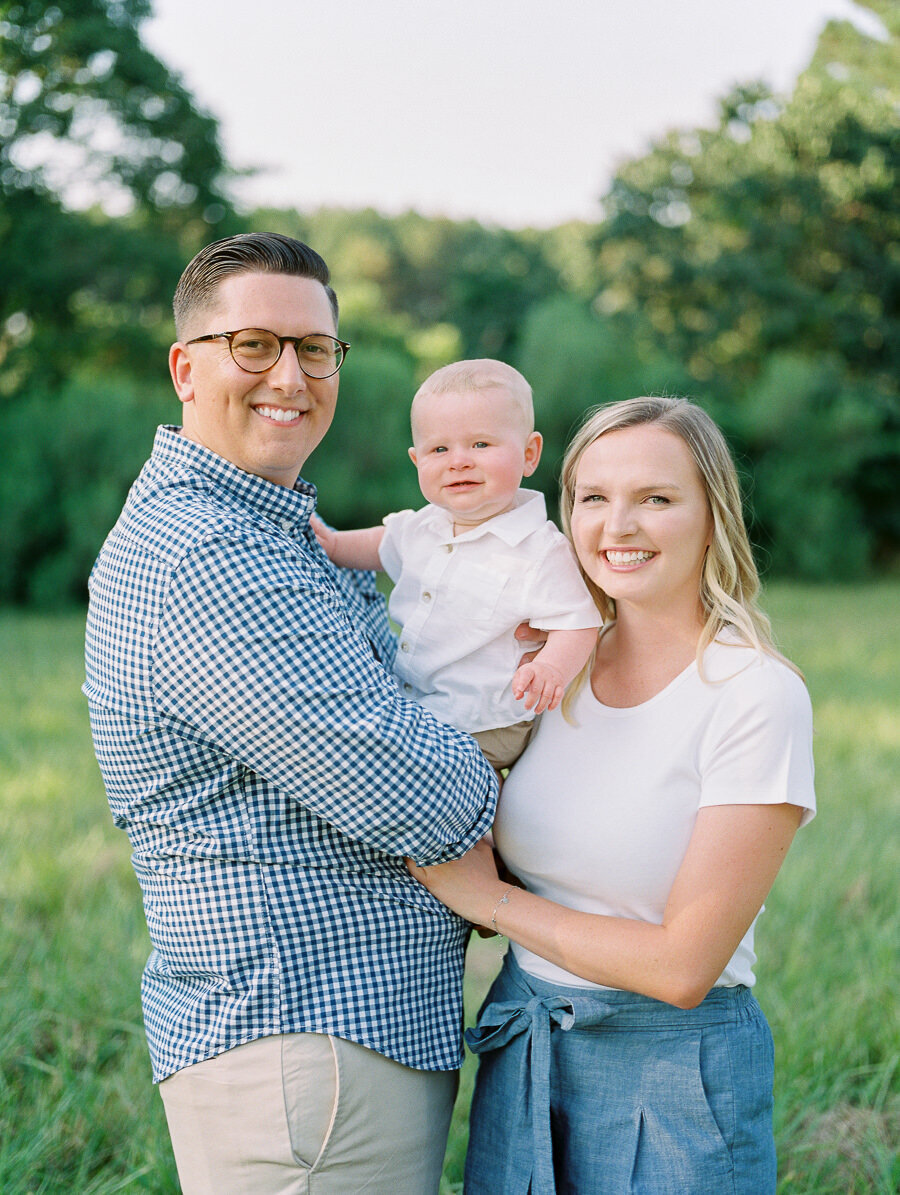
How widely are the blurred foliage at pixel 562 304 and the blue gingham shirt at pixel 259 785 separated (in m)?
8.90

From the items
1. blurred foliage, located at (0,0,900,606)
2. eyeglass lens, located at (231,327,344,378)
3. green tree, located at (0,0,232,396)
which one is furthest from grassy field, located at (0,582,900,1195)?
green tree, located at (0,0,232,396)

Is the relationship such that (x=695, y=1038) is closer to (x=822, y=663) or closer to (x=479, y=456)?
(x=479, y=456)

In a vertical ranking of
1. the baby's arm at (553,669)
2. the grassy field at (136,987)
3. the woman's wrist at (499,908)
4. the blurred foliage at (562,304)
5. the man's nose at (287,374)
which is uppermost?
the blurred foliage at (562,304)

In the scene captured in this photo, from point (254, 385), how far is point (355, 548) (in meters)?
0.57

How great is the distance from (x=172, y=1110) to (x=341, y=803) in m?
0.66

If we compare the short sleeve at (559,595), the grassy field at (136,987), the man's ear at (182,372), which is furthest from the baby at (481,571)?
the grassy field at (136,987)

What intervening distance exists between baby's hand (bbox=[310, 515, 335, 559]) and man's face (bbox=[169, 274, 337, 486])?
44cm

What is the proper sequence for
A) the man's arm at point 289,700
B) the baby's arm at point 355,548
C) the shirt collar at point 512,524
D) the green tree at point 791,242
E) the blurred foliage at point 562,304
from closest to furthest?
the man's arm at point 289,700
the shirt collar at point 512,524
the baby's arm at point 355,548
the blurred foliage at point 562,304
the green tree at point 791,242

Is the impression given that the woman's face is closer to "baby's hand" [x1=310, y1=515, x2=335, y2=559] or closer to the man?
the man

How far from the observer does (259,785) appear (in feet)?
5.58

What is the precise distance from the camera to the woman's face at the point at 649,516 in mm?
1859

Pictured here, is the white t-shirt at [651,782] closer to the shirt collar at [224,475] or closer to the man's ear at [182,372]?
the shirt collar at [224,475]

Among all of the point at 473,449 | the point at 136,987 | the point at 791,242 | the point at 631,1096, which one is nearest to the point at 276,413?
the point at 473,449

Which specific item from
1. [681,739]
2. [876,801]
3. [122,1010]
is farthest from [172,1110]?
[876,801]
